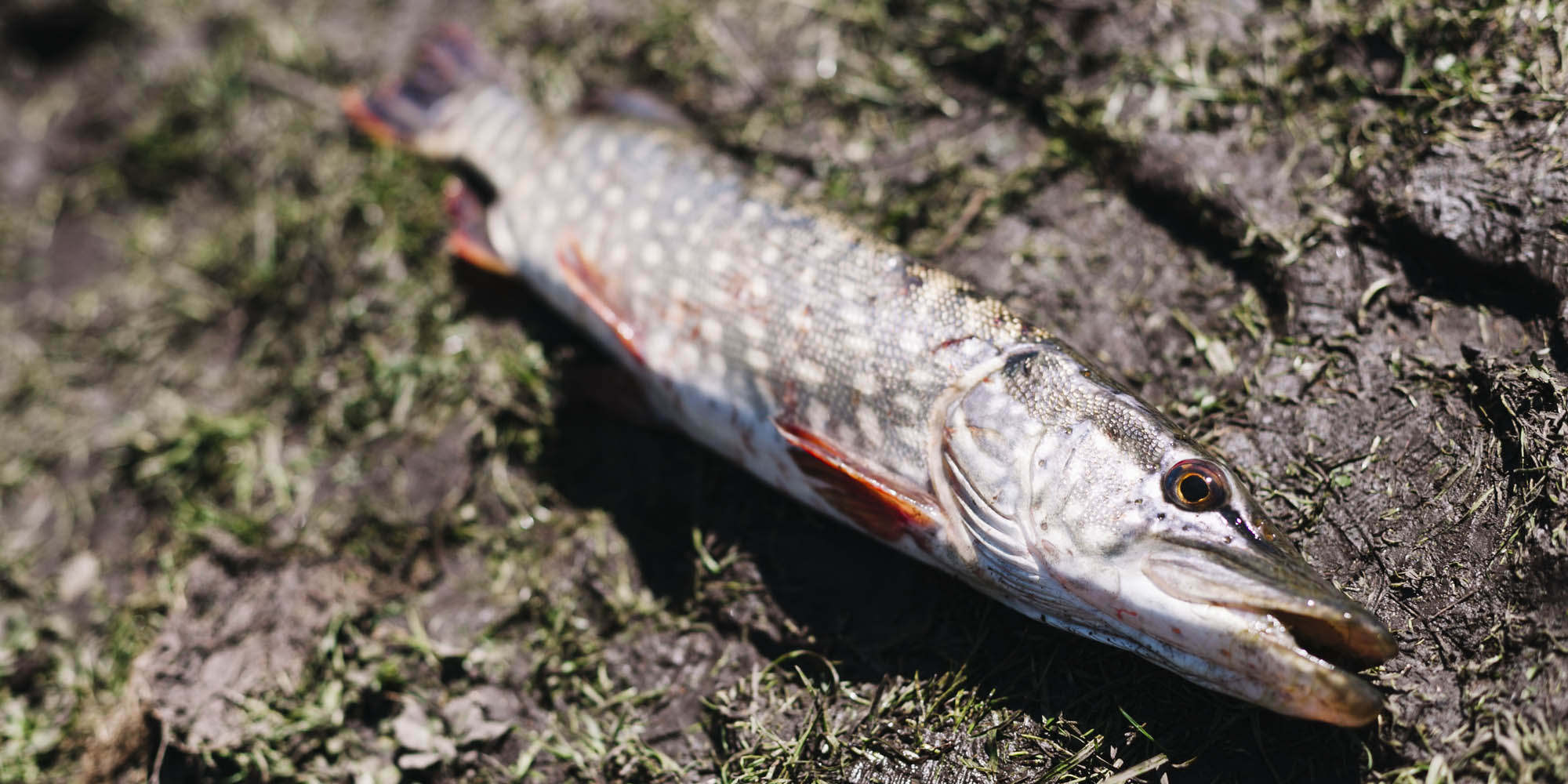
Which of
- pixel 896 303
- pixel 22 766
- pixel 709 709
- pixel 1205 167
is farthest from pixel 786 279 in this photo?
pixel 22 766

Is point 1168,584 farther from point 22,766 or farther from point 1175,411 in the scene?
point 22,766

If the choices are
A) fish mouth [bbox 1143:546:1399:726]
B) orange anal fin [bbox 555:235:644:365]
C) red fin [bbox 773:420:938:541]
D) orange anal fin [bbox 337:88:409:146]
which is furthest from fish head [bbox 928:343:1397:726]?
orange anal fin [bbox 337:88:409:146]

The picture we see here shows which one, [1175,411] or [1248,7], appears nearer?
[1175,411]

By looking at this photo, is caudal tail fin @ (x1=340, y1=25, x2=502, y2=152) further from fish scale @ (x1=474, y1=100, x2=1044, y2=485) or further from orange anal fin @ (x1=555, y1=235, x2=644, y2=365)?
orange anal fin @ (x1=555, y1=235, x2=644, y2=365)

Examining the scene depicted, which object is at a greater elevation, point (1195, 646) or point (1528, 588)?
point (1528, 588)

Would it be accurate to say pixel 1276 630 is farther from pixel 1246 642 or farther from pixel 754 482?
pixel 754 482

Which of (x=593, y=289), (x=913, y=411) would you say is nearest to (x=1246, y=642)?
(x=913, y=411)

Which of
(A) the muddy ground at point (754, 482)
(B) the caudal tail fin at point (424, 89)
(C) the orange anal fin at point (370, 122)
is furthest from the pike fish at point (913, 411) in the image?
(C) the orange anal fin at point (370, 122)
